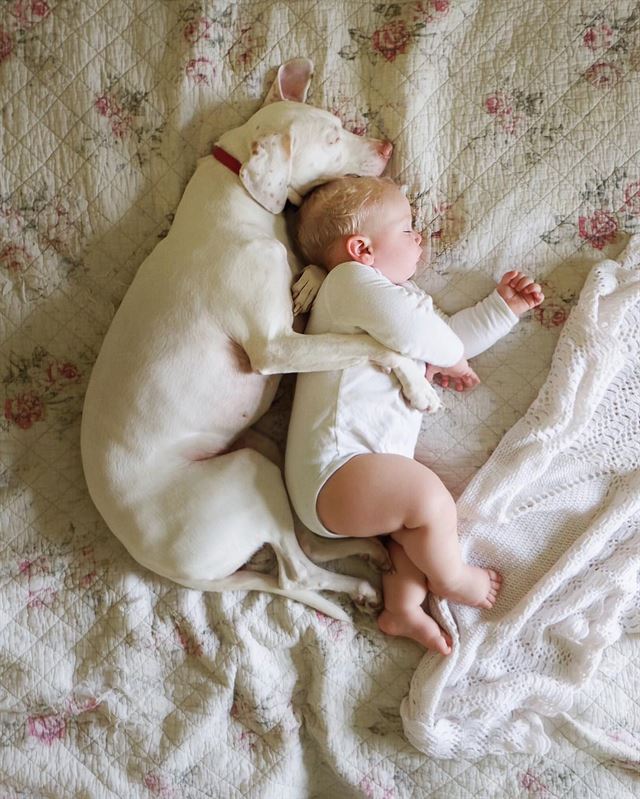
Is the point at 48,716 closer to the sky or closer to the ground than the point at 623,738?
closer to the ground

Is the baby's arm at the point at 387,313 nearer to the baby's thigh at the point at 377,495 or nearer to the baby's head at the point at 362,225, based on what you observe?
the baby's head at the point at 362,225

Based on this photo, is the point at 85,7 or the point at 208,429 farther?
the point at 85,7

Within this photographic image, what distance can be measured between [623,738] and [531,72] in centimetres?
121

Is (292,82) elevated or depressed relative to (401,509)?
elevated

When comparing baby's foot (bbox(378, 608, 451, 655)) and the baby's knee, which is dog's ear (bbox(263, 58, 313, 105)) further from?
baby's foot (bbox(378, 608, 451, 655))

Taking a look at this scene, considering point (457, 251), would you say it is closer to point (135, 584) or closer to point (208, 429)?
point (208, 429)

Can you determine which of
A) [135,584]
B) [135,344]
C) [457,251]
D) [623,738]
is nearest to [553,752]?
[623,738]

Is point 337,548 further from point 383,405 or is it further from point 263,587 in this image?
point 383,405

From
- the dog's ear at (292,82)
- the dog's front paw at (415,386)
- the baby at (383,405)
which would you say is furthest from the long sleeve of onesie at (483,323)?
the dog's ear at (292,82)

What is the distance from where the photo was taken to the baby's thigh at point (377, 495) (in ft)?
4.30

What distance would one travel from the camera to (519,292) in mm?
1429

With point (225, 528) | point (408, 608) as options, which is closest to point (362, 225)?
point (225, 528)

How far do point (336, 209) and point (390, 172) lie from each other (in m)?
0.16

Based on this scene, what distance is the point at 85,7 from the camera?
59.2 inches
